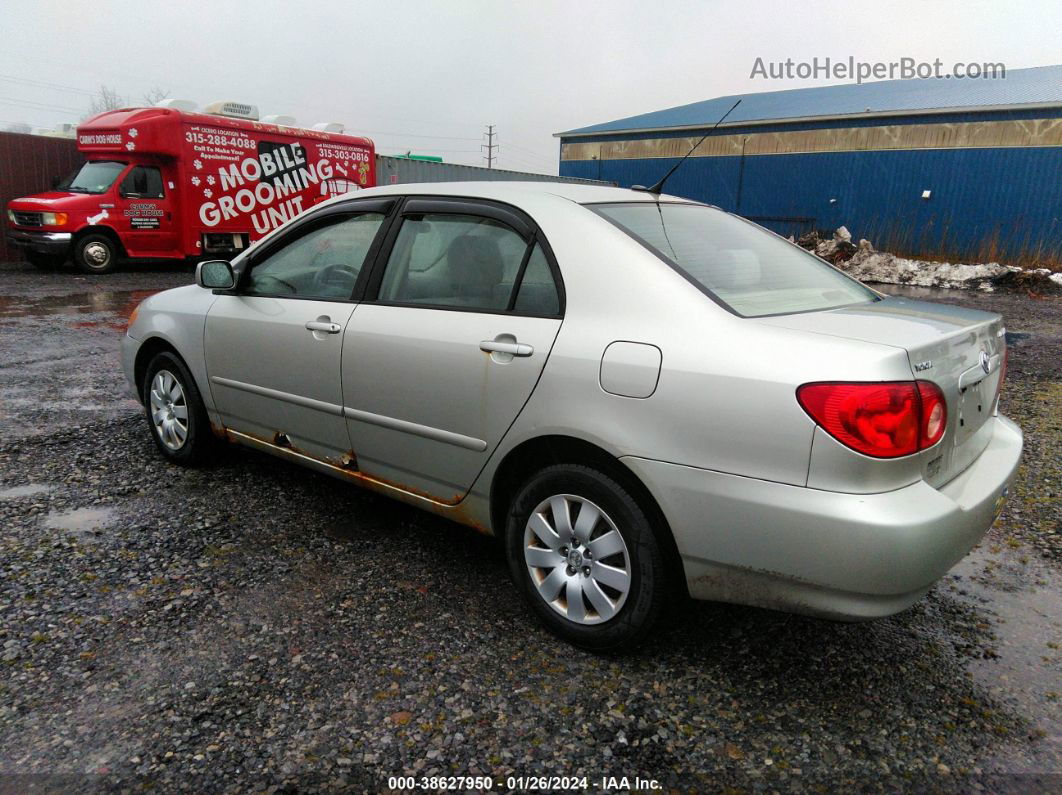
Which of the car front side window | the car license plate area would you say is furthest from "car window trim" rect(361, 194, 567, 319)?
the car license plate area

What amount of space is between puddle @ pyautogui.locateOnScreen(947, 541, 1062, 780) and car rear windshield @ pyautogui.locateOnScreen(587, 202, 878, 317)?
1.30 meters

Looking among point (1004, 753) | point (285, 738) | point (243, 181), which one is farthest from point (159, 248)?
point (1004, 753)

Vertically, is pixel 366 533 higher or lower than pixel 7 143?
lower

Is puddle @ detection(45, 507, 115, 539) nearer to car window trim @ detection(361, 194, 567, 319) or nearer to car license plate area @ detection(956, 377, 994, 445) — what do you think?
car window trim @ detection(361, 194, 567, 319)

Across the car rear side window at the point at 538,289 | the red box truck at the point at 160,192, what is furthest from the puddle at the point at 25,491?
the red box truck at the point at 160,192

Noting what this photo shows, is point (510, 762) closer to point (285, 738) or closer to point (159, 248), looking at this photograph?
point (285, 738)

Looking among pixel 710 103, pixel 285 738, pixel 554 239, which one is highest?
pixel 710 103

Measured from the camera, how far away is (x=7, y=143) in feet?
56.6

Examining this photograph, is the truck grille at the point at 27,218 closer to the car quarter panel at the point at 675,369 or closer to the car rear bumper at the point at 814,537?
the car quarter panel at the point at 675,369

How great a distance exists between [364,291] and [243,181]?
14044 mm

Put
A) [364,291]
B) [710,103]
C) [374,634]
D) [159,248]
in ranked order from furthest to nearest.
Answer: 1. [710,103]
2. [159,248]
3. [364,291]
4. [374,634]

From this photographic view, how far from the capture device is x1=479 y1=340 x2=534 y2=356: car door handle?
2605mm

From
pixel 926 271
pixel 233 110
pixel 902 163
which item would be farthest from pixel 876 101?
pixel 233 110

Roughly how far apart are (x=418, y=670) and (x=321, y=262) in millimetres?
1997
